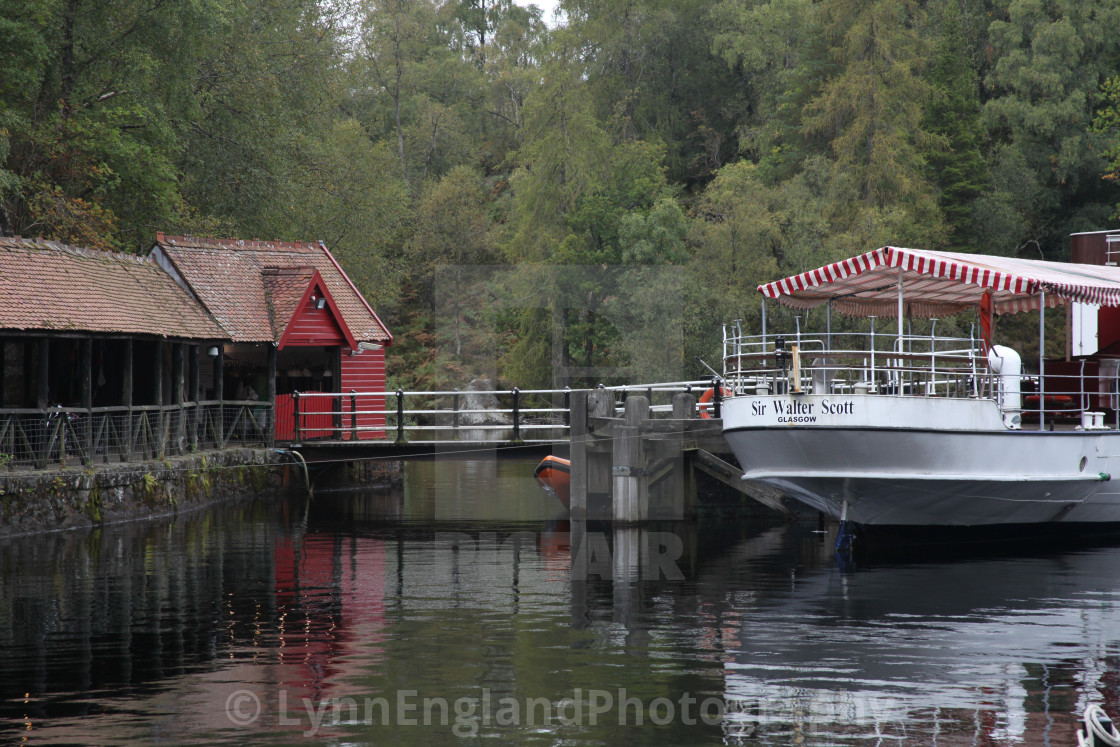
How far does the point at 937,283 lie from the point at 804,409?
427 cm

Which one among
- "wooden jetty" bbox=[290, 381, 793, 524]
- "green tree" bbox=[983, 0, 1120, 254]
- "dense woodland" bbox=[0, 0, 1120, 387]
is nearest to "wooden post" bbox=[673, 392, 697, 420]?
"wooden jetty" bbox=[290, 381, 793, 524]

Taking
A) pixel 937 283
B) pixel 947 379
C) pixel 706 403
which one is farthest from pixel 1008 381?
pixel 706 403

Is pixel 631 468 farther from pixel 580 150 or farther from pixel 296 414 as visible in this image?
pixel 580 150

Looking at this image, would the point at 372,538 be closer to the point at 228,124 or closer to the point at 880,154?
the point at 228,124

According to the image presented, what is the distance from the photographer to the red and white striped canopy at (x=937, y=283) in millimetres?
18469

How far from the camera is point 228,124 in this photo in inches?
1455

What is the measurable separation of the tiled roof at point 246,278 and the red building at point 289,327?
0.09 ft

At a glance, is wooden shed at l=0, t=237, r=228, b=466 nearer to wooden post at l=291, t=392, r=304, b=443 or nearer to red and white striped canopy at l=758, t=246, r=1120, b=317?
wooden post at l=291, t=392, r=304, b=443

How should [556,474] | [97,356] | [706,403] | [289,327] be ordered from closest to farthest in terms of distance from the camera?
[556,474] → [706,403] → [97,356] → [289,327]

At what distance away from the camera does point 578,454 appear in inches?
873

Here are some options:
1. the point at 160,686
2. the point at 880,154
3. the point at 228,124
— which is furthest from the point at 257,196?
the point at 160,686

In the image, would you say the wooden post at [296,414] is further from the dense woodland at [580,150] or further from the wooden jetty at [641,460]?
the wooden jetty at [641,460]

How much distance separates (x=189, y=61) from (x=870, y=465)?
77.5ft

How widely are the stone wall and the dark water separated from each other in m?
0.66
